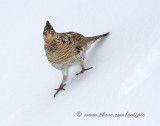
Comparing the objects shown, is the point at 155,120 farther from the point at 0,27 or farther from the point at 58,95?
the point at 0,27

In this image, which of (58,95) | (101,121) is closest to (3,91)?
→ (58,95)

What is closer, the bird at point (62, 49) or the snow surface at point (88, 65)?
the snow surface at point (88, 65)

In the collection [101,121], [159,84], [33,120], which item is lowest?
[33,120]

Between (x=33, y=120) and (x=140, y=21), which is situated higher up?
(x=140, y=21)

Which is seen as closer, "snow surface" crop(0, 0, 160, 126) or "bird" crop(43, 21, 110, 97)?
"snow surface" crop(0, 0, 160, 126)

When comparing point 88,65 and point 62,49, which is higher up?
point 62,49

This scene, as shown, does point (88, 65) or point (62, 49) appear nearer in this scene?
point (62, 49)

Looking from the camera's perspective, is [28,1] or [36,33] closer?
[36,33]

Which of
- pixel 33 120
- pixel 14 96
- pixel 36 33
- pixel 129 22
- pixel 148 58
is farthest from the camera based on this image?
pixel 36 33
